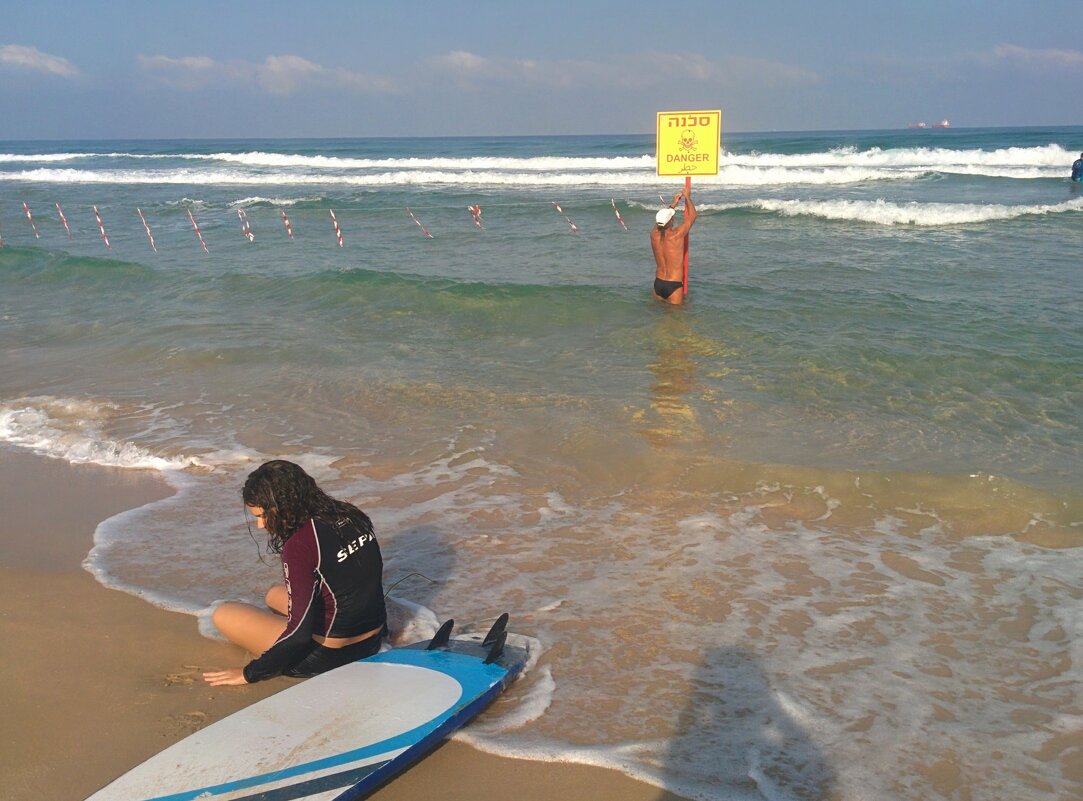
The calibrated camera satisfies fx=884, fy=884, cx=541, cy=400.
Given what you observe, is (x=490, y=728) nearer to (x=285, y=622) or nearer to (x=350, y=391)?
(x=285, y=622)

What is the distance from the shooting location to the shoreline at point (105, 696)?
3.32 m

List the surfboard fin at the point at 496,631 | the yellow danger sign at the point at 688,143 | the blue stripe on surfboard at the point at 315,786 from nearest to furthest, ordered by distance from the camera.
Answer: the blue stripe on surfboard at the point at 315,786 < the surfboard fin at the point at 496,631 < the yellow danger sign at the point at 688,143

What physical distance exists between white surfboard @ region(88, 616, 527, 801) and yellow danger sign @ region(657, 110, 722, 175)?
8092mm

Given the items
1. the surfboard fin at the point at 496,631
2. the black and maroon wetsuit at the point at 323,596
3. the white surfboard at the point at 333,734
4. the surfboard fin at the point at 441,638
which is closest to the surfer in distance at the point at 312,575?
the black and maroon wetsuit at the point at 323,596

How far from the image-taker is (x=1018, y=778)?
3.39 metres

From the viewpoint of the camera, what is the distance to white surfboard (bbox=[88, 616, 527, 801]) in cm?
312

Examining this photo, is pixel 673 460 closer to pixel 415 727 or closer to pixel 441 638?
pixel 441 638

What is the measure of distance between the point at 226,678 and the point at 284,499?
84cm

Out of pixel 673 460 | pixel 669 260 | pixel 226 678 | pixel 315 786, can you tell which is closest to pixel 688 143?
pixel 669 260

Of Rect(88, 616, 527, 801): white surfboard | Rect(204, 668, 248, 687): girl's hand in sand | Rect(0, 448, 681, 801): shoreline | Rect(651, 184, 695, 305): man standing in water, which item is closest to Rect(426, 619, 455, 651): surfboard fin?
Rect(88, 616, 527, 801): white surfboard

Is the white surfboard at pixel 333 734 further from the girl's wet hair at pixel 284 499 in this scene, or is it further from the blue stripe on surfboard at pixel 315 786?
the girl's wet hair at pixel 284 499

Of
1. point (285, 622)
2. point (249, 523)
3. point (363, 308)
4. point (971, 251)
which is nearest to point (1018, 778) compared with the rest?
point (285, 622)

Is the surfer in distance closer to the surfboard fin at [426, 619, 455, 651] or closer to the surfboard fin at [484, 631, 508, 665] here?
the surfboard fin at [426, 619, 455, 651]

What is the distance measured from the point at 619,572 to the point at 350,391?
458cm
